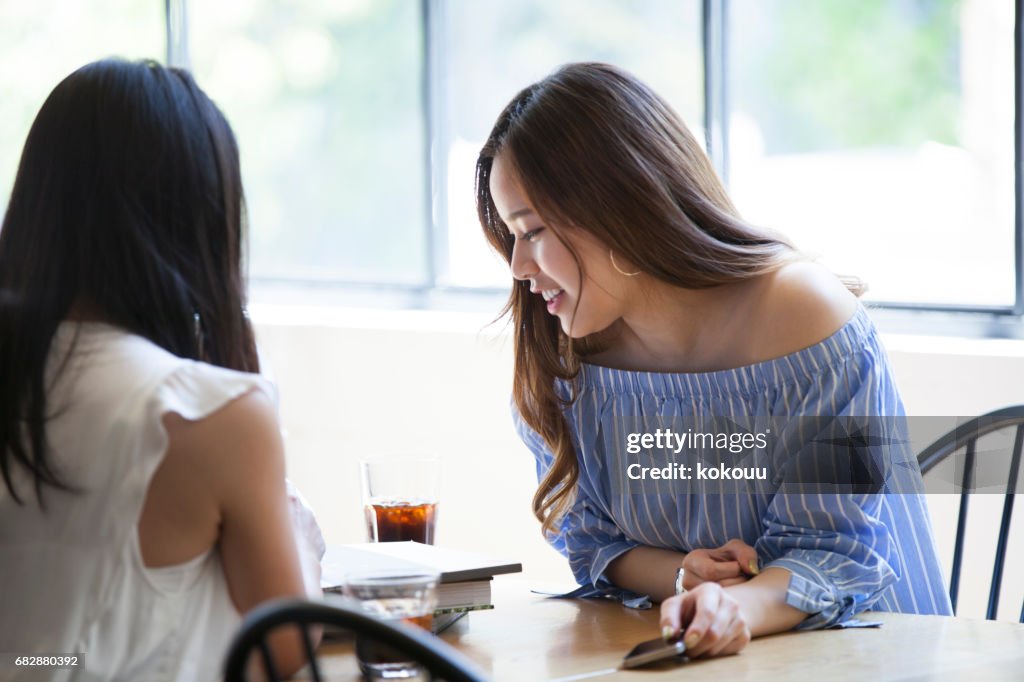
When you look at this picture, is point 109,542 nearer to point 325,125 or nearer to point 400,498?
point 400,498

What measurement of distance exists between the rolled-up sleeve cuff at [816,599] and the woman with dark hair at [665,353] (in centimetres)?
4

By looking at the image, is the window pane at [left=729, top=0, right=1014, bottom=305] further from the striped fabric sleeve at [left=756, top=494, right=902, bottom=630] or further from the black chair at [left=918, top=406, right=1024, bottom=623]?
the striped fabric sleeve at [left=756, top=494, right=902, bottom=630]

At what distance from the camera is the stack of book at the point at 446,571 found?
1.38m

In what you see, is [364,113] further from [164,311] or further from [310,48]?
[164,311]

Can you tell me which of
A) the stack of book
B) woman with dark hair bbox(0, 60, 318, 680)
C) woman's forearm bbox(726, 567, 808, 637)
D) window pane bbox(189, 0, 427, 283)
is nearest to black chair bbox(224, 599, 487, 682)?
woman with dark hair bbox(0, 60, 318, 680)

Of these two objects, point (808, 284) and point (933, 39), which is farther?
point (933, 39)

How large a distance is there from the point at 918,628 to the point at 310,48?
2.85m

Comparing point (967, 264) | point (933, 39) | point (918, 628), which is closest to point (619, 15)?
point (933, 39)

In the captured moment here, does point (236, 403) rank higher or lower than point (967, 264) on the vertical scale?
lower

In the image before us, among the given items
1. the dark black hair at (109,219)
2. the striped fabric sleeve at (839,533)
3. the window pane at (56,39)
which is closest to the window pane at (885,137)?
the striped fabric sleeve at (839,533)

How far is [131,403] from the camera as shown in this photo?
1065 mm

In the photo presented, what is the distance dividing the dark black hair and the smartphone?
21.7 inches

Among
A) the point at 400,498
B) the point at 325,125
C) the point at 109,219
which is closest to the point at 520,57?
the point at 325,125

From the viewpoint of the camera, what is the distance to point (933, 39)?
8.80 feet
